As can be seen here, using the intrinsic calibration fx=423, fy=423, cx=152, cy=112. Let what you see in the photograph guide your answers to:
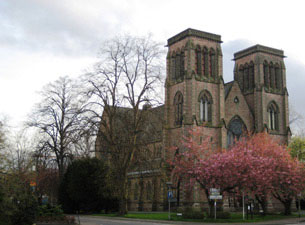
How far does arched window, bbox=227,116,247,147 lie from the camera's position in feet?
192

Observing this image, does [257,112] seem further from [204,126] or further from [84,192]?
[84,192]

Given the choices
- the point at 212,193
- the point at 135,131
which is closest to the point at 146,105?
the point at 135,131

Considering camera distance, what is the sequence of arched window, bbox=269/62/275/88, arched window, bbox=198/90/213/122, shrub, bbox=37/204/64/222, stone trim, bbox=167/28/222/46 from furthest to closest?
arched window, bbox=269/62/275/88, stone trim, bbox=167/28/222/46, arched window, bbox=198/90/213/122, shrub, bbox=37/204/64/222

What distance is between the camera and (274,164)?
40000 millimetres

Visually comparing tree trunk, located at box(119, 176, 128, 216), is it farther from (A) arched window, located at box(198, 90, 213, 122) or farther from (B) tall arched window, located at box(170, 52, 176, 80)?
(B) tall arched window, located at box(170, 52, 176, 80)

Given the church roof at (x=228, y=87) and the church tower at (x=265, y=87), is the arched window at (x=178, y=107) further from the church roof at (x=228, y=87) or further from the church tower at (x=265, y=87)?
the church tower at (x=265, y=87)

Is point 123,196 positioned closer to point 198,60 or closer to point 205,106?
point 205,106

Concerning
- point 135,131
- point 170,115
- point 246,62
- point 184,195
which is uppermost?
point 246,62

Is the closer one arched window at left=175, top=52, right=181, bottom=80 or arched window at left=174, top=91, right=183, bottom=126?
arched window at left=174, top=91, right=183, bottom=126

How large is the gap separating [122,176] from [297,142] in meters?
26.8

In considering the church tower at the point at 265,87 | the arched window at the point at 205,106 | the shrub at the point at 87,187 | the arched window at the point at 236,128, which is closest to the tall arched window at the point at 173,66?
the arched window at the point at 205,106

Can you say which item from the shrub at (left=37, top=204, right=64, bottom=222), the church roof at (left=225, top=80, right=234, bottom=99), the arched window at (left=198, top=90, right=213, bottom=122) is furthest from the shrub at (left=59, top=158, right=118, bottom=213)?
the church roof at (left=225, top=80, right=234, bottom=99)

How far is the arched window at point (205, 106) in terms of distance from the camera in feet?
181

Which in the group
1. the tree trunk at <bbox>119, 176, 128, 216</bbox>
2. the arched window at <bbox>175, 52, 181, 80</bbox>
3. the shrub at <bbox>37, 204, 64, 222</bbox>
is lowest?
the shrub at <bbox>37, 204, 64, 222</bbox>
